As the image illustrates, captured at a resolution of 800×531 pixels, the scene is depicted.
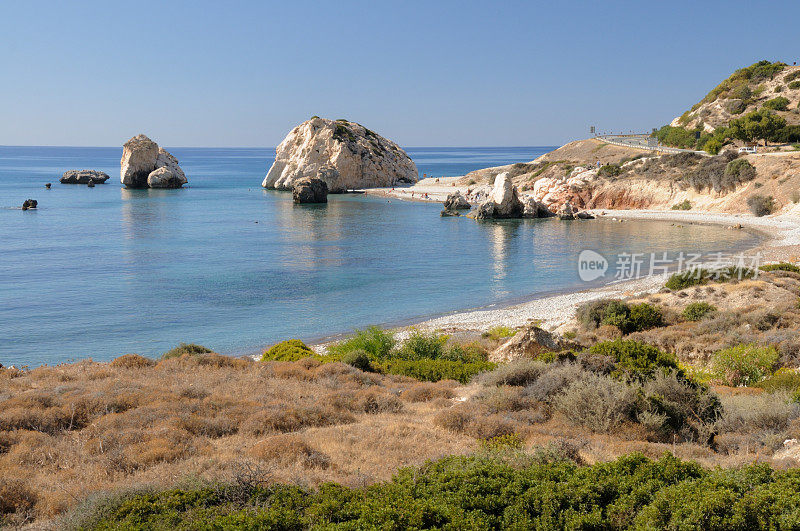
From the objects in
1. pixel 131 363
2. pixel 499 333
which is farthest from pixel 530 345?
pixel 131 363

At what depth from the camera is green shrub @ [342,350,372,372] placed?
13.4 meters

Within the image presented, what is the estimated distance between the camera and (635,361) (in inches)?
428

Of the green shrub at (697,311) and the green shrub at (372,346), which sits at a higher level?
the green shrub at (697,311)

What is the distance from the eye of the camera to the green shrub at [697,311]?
17031mm

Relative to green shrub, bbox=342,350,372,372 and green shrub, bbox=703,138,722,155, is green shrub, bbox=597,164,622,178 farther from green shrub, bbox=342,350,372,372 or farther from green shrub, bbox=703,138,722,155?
green shrub, bbox=342,350,372,372

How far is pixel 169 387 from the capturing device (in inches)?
404

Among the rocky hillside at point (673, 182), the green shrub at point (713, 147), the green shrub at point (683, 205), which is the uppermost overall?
the green shrub at point (713, 147)

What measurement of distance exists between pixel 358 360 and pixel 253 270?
854 inches

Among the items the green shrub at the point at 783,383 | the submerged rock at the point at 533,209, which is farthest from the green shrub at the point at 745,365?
the submerged rock at the point at 533,209

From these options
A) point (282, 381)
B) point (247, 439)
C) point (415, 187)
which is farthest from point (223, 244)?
point (415, 187)

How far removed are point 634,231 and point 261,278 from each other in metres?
34.7

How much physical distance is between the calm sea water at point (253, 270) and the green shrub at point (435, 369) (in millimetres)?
7510

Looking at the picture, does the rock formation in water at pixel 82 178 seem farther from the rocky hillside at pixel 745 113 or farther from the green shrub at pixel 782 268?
the green shrub at pixel 782 268

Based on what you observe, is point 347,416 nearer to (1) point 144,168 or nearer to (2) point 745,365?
(2) point 745,365
